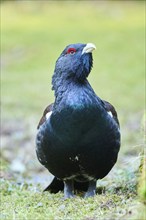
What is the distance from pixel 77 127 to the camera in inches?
231

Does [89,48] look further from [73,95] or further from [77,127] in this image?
[77,127]

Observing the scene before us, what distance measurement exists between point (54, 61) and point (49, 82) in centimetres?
345

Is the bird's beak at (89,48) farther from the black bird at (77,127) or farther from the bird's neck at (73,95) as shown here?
the bird's neck at (73,95)

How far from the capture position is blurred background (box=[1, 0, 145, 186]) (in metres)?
10.4

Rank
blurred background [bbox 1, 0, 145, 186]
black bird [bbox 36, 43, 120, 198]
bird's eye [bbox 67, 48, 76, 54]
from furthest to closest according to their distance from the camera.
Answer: blurred background [bbox 1, 0, 145, 186] → bird's eye [bbox 67, 48, 76, 54] → black bird [bbox 36, 43, 120, 198]

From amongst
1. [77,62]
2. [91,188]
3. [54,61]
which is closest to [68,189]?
[91,188]

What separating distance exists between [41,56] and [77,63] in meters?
15.6

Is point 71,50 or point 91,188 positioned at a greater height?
point 71,50

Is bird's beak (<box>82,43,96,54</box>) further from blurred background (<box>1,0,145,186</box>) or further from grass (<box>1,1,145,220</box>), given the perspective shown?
grass (<box>1,1,145,220</box>)

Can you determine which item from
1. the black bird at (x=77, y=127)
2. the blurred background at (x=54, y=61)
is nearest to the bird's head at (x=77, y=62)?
the black bird at (x=77, y=127)

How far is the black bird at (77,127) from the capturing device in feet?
19.4

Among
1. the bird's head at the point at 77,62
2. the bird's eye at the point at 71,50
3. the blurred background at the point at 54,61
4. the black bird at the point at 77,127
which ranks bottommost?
the black bird at the point at 77,127

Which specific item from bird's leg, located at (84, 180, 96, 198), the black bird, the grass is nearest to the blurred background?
the grass

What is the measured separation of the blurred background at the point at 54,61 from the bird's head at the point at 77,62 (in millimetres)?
751
